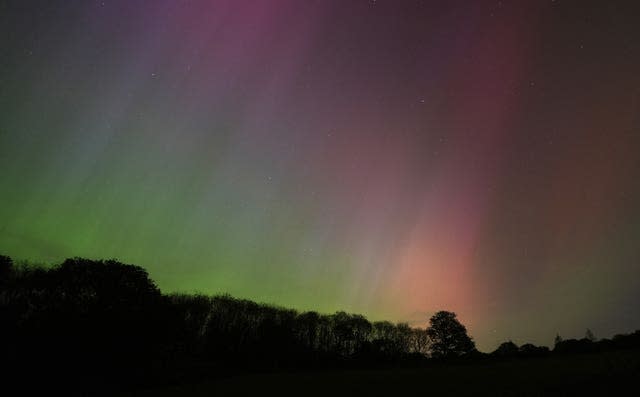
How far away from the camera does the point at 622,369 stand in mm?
34969

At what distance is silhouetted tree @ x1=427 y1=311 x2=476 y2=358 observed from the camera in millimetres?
88312

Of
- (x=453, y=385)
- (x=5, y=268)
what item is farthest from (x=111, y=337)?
(x=453, y=385)

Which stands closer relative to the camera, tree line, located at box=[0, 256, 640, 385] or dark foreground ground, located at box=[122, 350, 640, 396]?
dark foreground ground, located at box=[122, 350, 640, 396]

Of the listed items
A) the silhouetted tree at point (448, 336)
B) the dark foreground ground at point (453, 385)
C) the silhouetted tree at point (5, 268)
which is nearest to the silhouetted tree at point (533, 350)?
the silhouetted tree at point (448, 336)

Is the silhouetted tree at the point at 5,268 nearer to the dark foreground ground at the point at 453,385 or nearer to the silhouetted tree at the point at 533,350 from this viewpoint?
the dark foreground ground at the point at 453,385

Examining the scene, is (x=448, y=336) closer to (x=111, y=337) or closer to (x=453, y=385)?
(x=453, y=385)

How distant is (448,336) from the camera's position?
9044 cm

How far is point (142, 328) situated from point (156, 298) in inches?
211

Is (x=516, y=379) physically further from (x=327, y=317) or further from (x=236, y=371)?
(x=327, y=317)

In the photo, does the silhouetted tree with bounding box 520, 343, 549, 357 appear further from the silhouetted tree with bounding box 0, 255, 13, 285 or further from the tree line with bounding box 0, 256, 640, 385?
the silhouetted tree with bounding box 0, 255, 13, 285

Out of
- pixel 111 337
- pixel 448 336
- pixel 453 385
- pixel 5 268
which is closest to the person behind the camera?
pixel 453 385

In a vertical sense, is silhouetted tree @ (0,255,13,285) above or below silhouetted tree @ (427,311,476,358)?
above

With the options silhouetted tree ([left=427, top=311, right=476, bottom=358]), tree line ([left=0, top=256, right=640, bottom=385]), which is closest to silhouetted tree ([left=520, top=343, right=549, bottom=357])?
tree line ([left=0, top=256, right=640, bottom=385])

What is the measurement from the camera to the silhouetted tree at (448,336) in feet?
290
